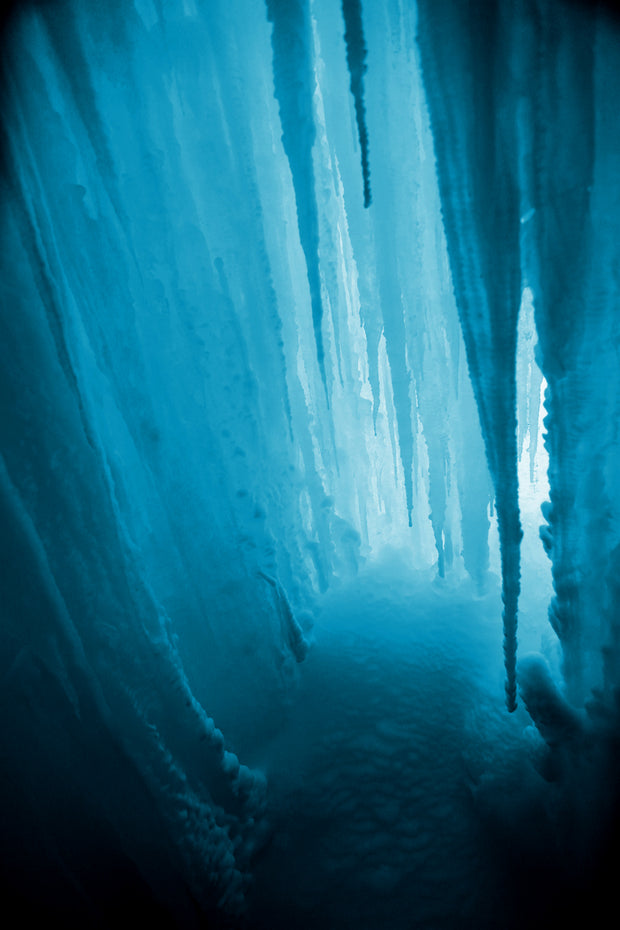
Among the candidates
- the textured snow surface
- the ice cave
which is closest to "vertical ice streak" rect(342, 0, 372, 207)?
the ice cave

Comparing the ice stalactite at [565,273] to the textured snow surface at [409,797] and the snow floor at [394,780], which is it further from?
the snow floor at [394,780]

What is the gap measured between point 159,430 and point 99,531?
1.53 metres

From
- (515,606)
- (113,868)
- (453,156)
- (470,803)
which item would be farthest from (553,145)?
(113,868)

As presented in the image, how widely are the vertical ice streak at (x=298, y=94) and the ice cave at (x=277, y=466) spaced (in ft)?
0.07

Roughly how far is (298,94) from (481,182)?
1911 mm

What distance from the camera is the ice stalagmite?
244 cm

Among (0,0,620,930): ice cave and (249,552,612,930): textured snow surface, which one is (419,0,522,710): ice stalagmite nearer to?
(0,0,620,930): ice cave

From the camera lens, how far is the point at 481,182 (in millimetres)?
2656

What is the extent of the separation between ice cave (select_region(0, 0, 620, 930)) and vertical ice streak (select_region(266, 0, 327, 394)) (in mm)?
22

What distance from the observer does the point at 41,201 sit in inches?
126

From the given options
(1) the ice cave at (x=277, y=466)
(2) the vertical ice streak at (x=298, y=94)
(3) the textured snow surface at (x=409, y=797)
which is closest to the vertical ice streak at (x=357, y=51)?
(1) the ice cave at (x=277, y=466)

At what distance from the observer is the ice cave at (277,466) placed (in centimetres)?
263

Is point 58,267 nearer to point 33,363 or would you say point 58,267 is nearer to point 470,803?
point 33,363

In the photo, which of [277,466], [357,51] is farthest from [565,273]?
[277,466]
